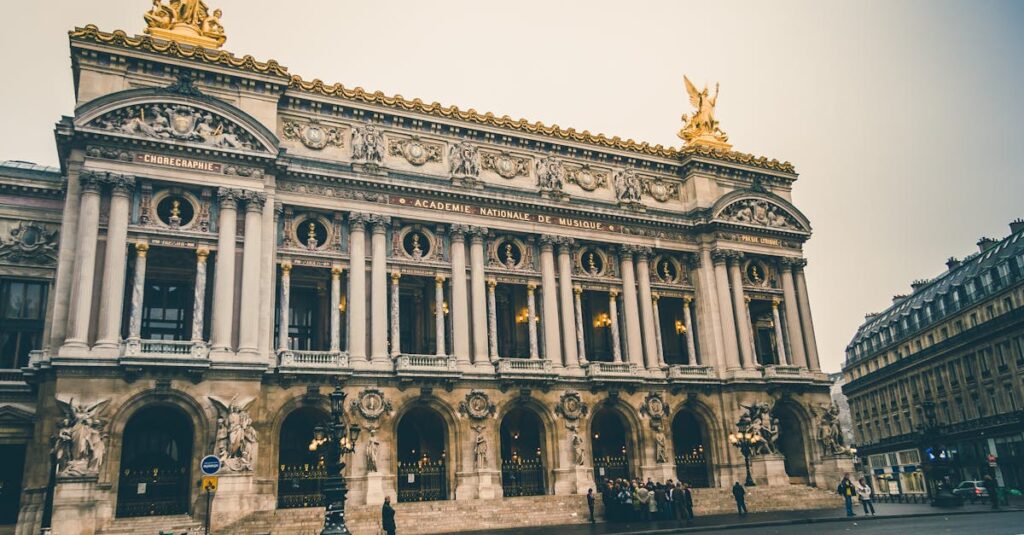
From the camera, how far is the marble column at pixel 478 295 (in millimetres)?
41781

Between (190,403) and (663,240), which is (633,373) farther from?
(190,403)

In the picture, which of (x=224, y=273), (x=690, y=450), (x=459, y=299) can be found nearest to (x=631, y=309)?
(x=690, y=450)

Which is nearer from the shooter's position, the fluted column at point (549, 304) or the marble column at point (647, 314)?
the fluted column at point (549, 304)

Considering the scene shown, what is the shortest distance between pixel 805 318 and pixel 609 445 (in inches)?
631

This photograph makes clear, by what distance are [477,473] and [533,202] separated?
1487 centimetres

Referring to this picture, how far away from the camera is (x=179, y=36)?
3897 cm

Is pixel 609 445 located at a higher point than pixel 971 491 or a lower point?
higher

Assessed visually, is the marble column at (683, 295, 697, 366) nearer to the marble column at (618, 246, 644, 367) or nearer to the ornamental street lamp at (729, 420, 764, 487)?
the marble column at (618, 246, 644, 367)

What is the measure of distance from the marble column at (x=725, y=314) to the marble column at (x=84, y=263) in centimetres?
3322

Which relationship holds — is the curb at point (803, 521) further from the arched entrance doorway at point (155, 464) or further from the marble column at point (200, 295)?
the marble column at point (200, 295)

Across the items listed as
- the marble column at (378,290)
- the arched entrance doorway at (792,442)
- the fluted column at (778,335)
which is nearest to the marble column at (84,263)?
the marble column at (378,290)

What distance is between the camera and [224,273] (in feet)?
119

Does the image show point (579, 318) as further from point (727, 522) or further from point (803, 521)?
point (803, 521)

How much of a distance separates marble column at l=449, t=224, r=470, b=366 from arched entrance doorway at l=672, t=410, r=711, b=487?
13.5 m
